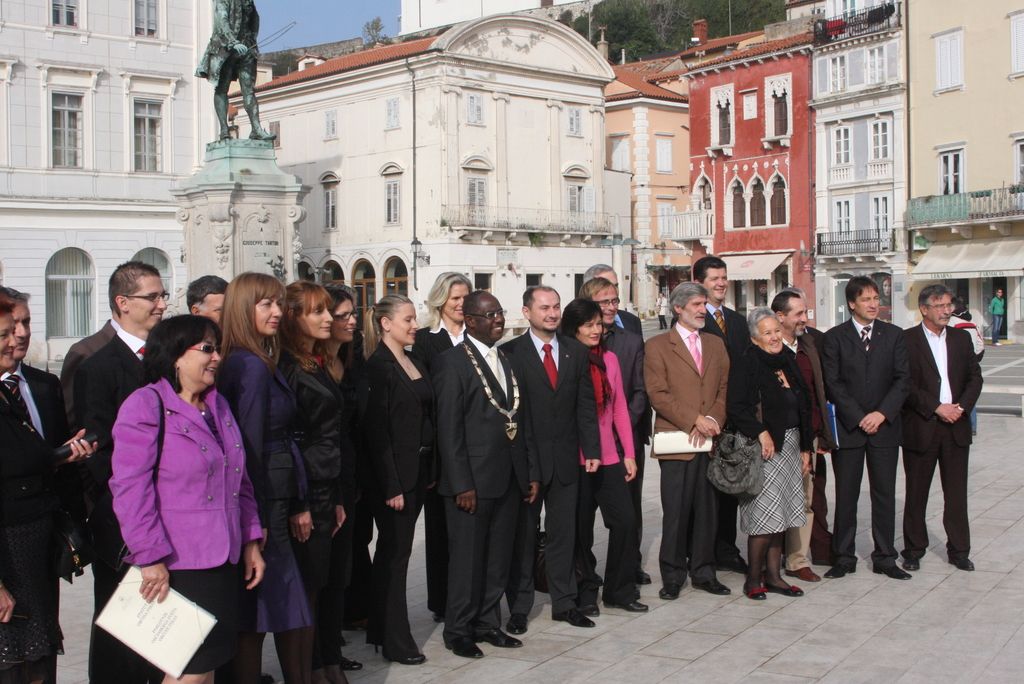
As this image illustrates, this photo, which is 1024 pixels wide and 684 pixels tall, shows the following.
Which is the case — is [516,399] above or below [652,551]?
above

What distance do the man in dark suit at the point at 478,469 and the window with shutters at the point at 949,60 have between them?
38486 millimetres

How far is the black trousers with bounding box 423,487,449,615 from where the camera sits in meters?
7.43

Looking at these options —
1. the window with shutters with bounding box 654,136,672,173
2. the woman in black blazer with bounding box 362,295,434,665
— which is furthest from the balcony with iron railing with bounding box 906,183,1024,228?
the woman in black blazer with bounding box 362,295,434,665

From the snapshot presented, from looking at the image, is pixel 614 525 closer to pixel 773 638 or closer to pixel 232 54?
pixel 773 638

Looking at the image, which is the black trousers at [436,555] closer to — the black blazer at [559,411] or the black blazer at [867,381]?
the black blazer at [559,411]

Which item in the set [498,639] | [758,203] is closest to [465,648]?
[498,639]

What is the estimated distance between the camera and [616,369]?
25.7ft

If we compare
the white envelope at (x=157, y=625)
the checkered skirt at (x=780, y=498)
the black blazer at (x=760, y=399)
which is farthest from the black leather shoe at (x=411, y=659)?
the black blazer at (x=760, y=399)

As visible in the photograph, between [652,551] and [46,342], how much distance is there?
1079 inches

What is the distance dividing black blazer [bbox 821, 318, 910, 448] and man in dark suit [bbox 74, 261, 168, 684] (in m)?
4.76

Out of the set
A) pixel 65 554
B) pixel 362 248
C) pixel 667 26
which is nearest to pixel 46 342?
pixel 362 248

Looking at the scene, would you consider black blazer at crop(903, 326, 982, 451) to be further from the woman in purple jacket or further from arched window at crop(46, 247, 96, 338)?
arched window at crop(46, 247, 96, 338)

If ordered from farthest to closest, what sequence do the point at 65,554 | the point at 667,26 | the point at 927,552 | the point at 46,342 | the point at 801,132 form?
the point at 667,26, the point at 801,132, the point at 46,342, the point at 927,552, the point at 65,554

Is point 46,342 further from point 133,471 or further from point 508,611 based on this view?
point 133,471
